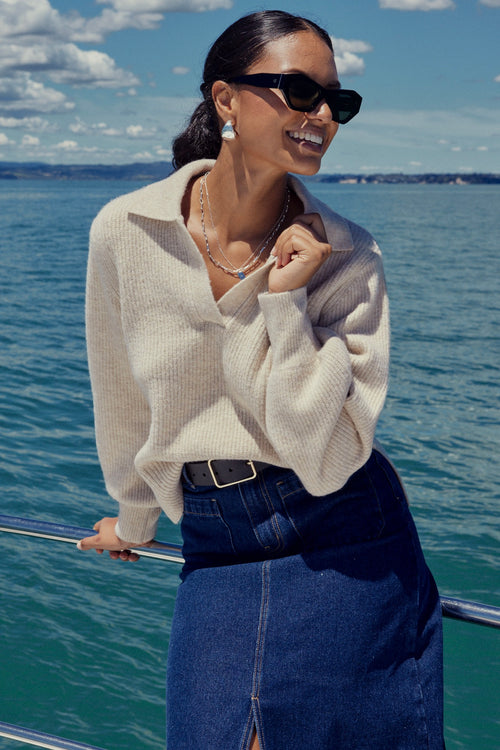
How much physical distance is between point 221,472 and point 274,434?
193 mm

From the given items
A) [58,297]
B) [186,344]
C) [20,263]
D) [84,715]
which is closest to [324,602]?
[186,344]

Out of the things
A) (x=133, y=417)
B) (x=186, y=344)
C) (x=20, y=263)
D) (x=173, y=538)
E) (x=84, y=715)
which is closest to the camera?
(x=186, y=344)

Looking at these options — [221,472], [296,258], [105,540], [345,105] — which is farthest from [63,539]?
[345,105]

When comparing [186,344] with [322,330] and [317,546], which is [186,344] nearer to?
[322,330]

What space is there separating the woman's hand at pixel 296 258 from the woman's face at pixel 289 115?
12 cm

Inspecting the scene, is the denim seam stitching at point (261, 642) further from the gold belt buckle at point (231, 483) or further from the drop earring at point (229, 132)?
the drop earring at point (229, 132)

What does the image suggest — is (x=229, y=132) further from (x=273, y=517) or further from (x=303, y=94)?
(x=273, y=517)

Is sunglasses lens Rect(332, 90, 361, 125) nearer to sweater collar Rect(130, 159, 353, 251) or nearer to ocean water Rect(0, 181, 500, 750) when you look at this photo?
sweater collar Rect(130, 159, 353, 251)

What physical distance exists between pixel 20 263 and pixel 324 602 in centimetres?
2686

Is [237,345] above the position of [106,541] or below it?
above

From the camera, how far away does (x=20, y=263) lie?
2714cm

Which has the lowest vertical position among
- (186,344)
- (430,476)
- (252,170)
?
(430,476)

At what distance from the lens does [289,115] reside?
1.62 m

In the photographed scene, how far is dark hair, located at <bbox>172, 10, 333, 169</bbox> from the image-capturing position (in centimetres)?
164
